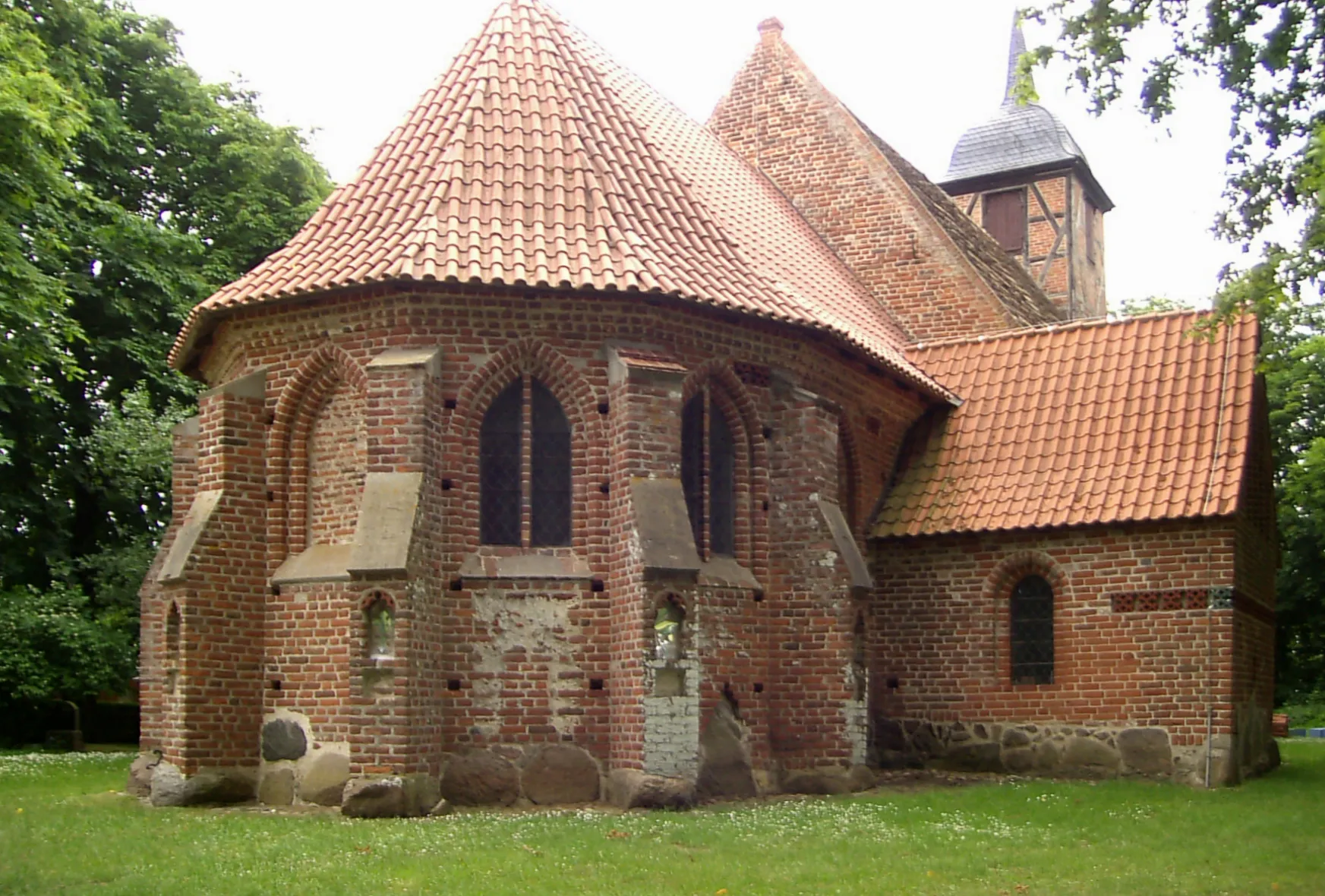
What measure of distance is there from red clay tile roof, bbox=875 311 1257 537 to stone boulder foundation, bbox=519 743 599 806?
212 inches

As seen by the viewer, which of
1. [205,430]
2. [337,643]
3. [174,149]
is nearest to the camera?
[337,643]

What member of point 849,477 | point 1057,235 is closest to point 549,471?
point 849,477

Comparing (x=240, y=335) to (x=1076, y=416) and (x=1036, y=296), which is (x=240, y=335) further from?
(x=1036, y=296)

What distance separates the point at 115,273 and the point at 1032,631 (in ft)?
50.6

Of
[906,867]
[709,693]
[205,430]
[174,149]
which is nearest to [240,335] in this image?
[205,430]

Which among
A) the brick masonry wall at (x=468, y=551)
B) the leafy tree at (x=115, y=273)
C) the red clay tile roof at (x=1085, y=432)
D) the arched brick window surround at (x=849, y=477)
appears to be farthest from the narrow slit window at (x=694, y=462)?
the leafy tree at (x=115, y=273)

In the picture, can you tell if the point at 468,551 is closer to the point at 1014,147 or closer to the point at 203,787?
the point at 203,787

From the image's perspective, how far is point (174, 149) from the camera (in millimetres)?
26344

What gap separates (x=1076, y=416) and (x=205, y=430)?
960 centimetres

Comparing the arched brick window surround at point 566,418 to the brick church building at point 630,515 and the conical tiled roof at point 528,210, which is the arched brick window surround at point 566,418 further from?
the conical tiled roof at point 528,210

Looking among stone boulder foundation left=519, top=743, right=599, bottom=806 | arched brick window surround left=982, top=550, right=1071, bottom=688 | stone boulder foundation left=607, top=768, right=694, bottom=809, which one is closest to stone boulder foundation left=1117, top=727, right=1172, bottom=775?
arched brick window surround left=982, top=550, right=1071, bottom=688

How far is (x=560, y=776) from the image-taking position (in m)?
13.6

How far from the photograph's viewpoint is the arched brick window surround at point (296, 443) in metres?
14.5

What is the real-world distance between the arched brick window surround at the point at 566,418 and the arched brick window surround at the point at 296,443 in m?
1.28
